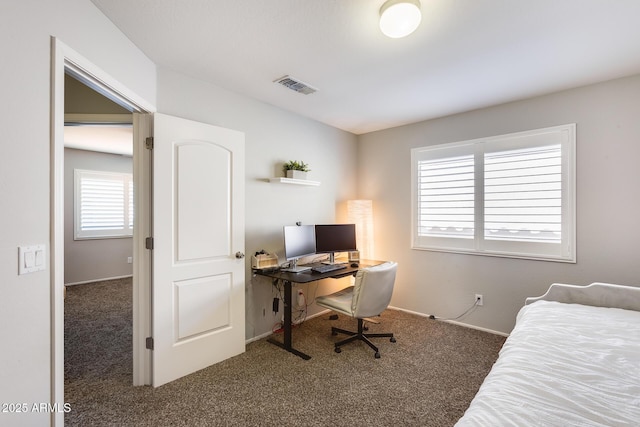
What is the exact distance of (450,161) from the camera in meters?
3.53

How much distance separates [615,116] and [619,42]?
0.86 metres

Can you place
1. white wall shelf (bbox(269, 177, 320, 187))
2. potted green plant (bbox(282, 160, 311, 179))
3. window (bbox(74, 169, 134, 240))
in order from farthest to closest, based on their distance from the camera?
1. window (bbox(74, 169, 134, 240))
2. potted green plant (bbox(282, 160, 311, 179))
3. white wall shelf (bbox(269, 177, 320, 187))


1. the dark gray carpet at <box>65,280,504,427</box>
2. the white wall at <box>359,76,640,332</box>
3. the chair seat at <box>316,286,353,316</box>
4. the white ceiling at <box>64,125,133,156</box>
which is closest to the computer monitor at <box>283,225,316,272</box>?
the chair seat at <box>316,286,353,316</box>

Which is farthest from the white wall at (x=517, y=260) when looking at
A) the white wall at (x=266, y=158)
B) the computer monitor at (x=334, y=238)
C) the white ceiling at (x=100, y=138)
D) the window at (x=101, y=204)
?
the window at (x=101, y=204)

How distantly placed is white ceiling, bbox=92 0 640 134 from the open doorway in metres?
0.96

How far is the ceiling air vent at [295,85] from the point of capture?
2.56 metres

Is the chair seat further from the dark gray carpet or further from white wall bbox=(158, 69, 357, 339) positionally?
white wall bbox=(158, 69, 357, 339)

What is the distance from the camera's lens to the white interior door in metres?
2.23

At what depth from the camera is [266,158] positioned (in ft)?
10.3

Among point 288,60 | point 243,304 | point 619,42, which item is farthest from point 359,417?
point 619,42

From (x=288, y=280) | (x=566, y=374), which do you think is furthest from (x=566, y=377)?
(x=288, y=280)

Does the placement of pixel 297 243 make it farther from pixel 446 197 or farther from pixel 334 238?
pixel 446 197

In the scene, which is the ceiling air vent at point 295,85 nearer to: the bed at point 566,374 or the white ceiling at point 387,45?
the white ceiling at point 387,45

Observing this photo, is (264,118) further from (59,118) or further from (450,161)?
(450,161)
